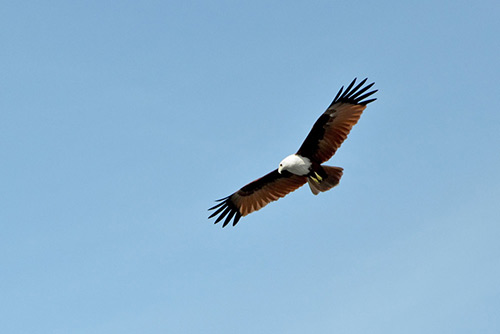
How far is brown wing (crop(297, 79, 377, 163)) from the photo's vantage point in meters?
18.4

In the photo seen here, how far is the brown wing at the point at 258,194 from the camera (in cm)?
1945

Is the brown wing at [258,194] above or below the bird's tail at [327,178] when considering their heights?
above

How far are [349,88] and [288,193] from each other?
3027 millimetres

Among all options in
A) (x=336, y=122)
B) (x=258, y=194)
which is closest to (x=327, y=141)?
(x=336, y=122)

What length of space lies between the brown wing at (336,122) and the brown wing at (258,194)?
96 cm

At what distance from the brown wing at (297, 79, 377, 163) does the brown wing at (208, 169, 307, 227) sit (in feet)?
3.16

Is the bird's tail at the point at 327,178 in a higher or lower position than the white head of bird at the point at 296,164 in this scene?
lower

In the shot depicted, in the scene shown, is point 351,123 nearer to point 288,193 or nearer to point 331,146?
point 331,146

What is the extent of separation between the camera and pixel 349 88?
1850 cm

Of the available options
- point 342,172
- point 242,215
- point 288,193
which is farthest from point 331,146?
point 242,215

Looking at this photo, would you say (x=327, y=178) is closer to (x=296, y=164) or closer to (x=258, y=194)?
(x=296, y=164)

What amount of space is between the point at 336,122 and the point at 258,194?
2900 mm

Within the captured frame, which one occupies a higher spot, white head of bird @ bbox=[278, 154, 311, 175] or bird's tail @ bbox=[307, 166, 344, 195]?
white head of bird @ bbox=[278, 154, 311, 175]

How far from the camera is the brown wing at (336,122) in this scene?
18.4 meters
